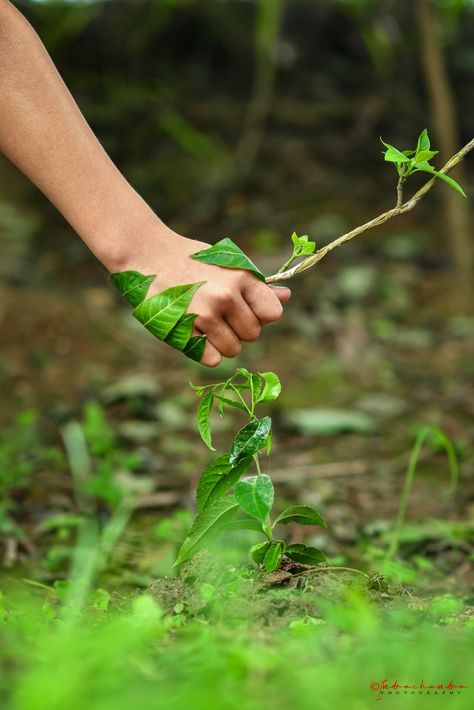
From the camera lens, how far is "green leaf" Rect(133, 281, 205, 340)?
4.60 ft

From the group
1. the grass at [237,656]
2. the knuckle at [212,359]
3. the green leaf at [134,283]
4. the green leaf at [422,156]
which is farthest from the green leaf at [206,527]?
the green leaf at [422,156]

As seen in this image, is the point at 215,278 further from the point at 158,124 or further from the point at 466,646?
the point at 158,124

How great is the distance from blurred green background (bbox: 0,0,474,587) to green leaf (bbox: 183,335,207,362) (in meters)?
0.60

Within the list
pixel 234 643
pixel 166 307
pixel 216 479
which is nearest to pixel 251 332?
pixel 166 307

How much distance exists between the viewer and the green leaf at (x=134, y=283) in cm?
143

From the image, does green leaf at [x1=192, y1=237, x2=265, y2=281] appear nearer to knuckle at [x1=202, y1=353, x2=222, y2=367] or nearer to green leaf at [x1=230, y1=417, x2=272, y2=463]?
knuckle at [x1=202, y1=353, x2=222, y2=367]

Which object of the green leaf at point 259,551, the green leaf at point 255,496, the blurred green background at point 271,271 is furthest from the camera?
the blurred green background at point 271,271

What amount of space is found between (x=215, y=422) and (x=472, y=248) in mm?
2091

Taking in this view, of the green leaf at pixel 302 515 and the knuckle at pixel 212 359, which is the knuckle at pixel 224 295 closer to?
the knuckle at pixel 212 359

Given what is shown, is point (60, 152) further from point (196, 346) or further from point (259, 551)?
point (259, 551)

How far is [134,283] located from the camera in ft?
4.72

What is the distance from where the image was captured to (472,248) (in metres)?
4.40

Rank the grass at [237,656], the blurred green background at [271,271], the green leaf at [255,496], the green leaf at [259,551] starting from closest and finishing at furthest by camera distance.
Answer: the grass at [237,656], the green leaf at [255,496], the green leaf at [259,551], the blurred green background at [271,271]

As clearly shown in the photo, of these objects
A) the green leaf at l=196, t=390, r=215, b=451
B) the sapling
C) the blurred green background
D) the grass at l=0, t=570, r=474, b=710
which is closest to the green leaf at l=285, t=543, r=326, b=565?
the sapling
